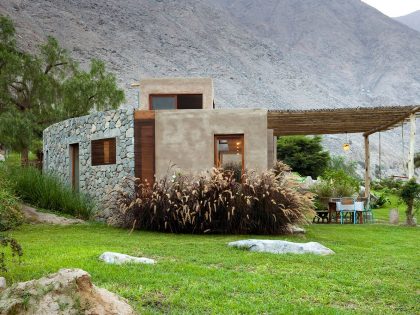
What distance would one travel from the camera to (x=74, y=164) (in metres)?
13.9

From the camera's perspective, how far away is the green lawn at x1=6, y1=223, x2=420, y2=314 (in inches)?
161

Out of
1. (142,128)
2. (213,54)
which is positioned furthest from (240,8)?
(142,128)

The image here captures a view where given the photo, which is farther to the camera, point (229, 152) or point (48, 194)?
point (48, 194)

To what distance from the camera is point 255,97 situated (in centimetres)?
5831

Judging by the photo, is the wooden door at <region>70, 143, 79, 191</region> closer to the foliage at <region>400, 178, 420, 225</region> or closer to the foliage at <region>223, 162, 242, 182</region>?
Result: the foliage at <region>223, 162, 242, 182</region>

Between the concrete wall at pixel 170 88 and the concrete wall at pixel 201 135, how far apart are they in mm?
3045

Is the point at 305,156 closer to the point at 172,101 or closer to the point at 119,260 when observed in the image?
the point at 172,101

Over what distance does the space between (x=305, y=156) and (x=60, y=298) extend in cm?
2716

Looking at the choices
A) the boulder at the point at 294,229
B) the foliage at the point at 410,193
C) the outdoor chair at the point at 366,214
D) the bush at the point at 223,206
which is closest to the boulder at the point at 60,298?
the bush at the point at 223,206

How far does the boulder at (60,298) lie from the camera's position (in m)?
2.94

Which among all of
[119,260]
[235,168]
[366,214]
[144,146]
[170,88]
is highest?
[170,88]

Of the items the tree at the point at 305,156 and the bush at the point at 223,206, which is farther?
the tree at the point at 305,156

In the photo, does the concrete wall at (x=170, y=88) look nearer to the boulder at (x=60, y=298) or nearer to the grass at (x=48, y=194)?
the grass at (x=48, y=194)

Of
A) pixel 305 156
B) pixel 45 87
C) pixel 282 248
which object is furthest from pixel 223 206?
pixel 305 156
